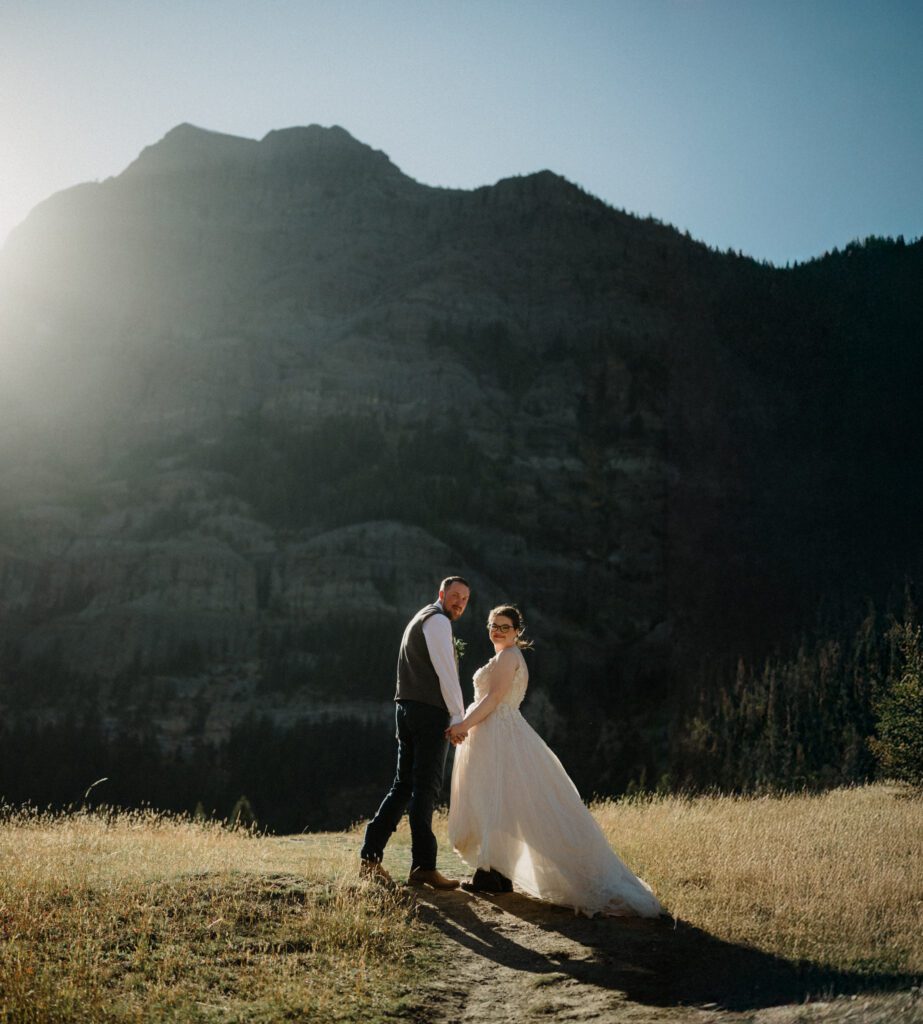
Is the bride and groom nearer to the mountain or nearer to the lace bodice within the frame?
the lace bodice

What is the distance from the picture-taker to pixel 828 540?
13250 centimetres

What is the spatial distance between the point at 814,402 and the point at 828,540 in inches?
1518

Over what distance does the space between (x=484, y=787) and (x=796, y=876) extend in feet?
8.67

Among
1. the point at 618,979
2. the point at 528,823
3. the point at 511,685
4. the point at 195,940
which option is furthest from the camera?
the point at 511,685

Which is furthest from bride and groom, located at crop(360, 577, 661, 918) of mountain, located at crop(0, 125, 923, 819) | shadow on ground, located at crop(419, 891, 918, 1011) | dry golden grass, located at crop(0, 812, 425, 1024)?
mountain, located at crop(0, 125, 923, 819)

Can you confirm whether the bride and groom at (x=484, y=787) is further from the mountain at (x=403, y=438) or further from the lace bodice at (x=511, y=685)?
the mountain at (x=403, y=438)

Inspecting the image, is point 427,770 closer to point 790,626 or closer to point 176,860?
point 176,860

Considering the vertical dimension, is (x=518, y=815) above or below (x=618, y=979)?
above

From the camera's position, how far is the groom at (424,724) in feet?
24.8

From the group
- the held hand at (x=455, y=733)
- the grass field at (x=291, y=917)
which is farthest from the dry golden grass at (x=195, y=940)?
the held hand at (x=455, y=733)

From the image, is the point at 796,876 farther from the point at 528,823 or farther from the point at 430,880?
the point at 430,880

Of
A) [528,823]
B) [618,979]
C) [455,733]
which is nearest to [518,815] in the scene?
[528,823]

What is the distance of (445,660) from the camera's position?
7551 millimetres

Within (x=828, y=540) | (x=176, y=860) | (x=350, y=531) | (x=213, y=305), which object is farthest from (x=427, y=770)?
(x=213, y=305)
